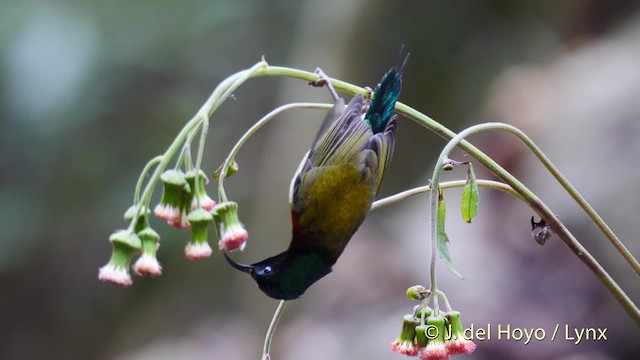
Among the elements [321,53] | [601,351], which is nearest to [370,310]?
[601,351]

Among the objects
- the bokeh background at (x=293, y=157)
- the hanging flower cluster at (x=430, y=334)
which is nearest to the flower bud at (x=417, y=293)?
the hanging flower cluster at (x=430, y=334)

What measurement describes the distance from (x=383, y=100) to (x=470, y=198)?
476mm

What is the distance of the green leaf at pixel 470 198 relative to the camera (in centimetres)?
114

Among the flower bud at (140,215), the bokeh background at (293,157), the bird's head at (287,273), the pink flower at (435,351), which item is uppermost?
the bokeh background at (293,157)

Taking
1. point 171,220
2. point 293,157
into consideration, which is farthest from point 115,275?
point 293,157

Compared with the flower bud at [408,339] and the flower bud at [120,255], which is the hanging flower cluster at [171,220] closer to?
the flower bud at [120,255]

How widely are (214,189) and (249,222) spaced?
39 cm

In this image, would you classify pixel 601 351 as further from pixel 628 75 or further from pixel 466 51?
pixel 466 51

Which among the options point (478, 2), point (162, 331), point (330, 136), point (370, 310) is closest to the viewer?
point (330, 136)

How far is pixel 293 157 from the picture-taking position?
180 inches

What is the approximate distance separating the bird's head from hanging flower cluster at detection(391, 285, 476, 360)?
41 cm

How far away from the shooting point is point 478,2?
5.16m

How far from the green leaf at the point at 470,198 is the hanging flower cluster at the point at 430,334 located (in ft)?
0.50

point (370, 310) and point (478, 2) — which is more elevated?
point (478, 2)
